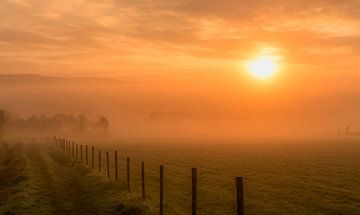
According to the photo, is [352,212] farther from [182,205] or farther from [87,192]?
[87,192]

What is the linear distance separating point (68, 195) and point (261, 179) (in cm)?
1887

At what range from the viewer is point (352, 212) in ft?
84.3

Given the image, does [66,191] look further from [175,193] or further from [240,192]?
[240,192]

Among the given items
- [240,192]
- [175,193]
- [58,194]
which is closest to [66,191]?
[58,194]

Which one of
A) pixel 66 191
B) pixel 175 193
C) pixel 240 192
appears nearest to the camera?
pixel 240 192

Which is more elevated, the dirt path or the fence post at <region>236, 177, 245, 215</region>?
the fence post at <region>236, 177, 245, 215</region>

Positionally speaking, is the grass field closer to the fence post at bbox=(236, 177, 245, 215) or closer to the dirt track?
the dirt track

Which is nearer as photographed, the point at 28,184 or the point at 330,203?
the point at 330,203

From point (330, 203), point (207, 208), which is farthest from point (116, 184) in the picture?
point (330, 203)

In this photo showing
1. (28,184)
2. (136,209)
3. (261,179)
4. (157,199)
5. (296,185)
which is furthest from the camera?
(261,179)

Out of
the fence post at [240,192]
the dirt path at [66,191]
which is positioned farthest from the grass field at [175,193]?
the fence post at [240,192]

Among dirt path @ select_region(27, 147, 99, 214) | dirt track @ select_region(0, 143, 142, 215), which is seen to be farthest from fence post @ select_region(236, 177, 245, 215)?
dirt path @ select_region(27, 147, 99, 214)

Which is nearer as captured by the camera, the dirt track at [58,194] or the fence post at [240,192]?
the fence post at [240,192]

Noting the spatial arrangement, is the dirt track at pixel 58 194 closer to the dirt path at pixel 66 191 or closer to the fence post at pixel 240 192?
the dirt path at pixel 66 191
